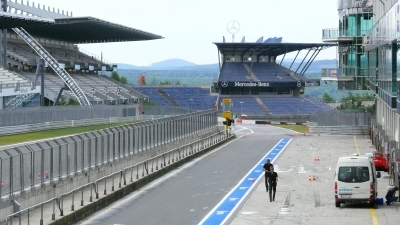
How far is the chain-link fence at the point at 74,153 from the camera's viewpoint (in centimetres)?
2384

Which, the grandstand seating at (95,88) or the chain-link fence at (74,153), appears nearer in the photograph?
the chain-link fence at (74,153)

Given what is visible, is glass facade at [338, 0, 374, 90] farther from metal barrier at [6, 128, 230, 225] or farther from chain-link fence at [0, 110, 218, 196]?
chain-link fence at [0, 110, 218, 196]

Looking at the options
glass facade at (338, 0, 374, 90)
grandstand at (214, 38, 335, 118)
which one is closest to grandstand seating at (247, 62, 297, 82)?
grandstand at (214, 38, 335, 118)

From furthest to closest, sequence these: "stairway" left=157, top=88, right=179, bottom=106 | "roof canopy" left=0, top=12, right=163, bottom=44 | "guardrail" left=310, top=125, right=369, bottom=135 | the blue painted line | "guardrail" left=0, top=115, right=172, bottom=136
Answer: "stairway" left=157, top=88, right=179, bottom=106
"roof canopy" left=0, top=12, right=163, bottom=44
"guardrail" left=310, top=125, right=369, bottom=135
"guardrail" left=0, top=115, right=172, bottom=136
the blue painted line

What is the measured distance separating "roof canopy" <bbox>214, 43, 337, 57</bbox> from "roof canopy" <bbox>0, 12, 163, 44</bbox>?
1278cm

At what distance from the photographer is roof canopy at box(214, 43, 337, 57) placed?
13512 cm

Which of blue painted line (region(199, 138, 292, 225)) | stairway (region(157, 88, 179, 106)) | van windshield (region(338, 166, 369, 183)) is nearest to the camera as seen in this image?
blue painted line (region(199, 138, 292, 225))

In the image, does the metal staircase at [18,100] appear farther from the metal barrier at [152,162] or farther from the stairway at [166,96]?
the stairway at [166,96]

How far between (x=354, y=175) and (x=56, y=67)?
78.1 metres

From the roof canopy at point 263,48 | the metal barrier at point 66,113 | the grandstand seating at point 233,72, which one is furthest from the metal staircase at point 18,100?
the roof canopy at point 263,48

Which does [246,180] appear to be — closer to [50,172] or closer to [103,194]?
[103,194]

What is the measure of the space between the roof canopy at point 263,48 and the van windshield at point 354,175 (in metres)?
105

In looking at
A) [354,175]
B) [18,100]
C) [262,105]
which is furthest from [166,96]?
[354,175]

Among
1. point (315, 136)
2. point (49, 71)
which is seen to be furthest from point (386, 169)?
point (49, 71)
